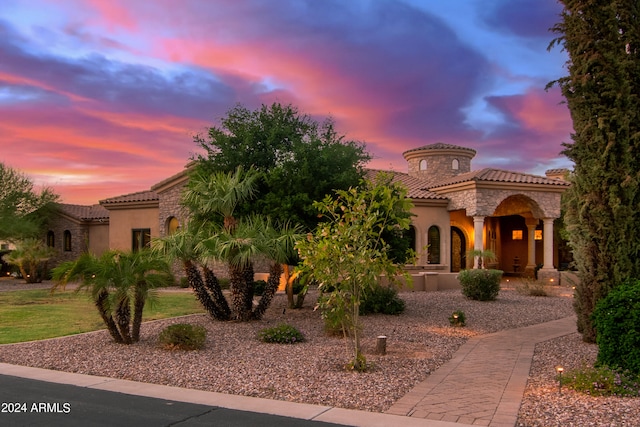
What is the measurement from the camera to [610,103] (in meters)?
9.90

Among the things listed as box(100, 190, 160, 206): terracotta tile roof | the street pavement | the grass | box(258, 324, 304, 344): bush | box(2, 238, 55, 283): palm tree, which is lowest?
the grass

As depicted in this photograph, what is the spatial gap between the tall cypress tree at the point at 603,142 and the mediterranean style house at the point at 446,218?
10049 mm

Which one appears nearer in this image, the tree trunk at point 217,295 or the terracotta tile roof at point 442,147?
the tree trunk at point 217,295

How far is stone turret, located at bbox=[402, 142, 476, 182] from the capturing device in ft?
100

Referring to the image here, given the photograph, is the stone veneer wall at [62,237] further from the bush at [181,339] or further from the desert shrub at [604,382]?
the desert shrub at [604,382]

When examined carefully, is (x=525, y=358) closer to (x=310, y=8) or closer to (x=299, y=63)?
(x=310, y=8)

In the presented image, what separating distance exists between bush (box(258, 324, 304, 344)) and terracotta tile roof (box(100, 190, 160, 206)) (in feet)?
60.2

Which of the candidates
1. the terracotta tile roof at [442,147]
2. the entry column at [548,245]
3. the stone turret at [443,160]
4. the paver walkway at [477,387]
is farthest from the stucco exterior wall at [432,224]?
the paver walkway at [477,387]

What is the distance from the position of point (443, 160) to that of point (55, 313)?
21551 mm

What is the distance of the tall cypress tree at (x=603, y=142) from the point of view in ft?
31.1

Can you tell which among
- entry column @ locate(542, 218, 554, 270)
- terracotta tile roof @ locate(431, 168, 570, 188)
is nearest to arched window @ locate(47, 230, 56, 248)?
terracotta tile roof @ locate(431, 168, 570, 188)

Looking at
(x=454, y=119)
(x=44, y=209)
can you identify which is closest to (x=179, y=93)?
(x=454, y=119)

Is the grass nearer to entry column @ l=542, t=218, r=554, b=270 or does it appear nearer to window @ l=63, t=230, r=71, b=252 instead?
window @ l=63, t=230, r=71, b=252

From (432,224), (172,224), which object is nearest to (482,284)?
(432,224)
